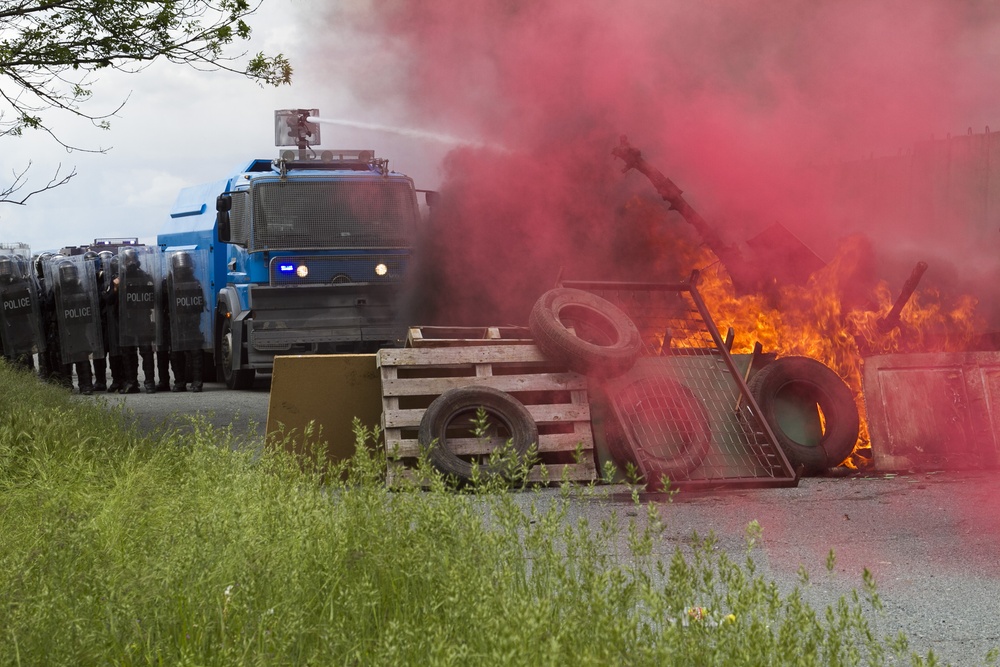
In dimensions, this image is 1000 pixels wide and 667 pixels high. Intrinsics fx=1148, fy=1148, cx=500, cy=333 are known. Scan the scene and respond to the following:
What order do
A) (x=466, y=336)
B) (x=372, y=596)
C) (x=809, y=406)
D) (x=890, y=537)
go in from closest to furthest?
(x=372, y=596)
(x=890, y=537)
(x=809, y=406)
(x=466, y=336)

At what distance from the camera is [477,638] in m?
3.56

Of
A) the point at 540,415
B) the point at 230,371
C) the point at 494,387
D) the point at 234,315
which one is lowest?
the point at 540,415

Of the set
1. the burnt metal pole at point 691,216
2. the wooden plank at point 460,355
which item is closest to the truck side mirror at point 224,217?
the burnt metal pole at point 691,216

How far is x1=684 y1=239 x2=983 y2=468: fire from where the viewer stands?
9961 mm

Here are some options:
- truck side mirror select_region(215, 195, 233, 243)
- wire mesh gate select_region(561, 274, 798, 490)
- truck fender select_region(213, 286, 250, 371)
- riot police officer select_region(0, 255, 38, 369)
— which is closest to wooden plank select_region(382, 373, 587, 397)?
wire mesh gate select_region(561, 274, 798, 490)

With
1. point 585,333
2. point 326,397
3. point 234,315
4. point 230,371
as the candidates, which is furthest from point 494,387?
point 230,371

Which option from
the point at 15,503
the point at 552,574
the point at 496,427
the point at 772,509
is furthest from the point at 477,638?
the point at 496,427

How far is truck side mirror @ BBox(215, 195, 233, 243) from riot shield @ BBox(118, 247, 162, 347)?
2.32m

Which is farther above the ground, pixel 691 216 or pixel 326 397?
pixel 691 216

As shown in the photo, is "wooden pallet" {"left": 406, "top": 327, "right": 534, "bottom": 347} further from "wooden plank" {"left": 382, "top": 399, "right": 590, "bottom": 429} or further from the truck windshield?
the truck windshield

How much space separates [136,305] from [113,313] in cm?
62

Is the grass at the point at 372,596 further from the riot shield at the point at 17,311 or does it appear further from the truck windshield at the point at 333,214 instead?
the riot shield at the point at 17,311

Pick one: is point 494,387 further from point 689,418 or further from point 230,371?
point 230,371

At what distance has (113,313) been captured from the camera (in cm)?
1712
